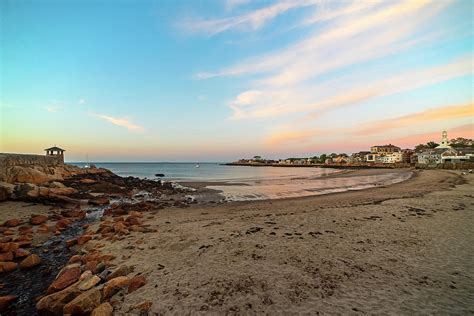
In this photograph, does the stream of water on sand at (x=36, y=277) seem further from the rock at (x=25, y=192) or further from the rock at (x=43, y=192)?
the rock at (x=43, y=192)

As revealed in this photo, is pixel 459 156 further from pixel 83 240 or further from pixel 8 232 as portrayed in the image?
pixel 8 232

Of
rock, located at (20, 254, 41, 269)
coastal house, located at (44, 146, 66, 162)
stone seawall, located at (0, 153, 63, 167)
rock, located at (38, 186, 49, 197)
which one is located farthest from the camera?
coastal house, located at (44, 146, 66, 162)

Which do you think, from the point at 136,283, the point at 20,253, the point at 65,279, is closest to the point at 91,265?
the point at 65,279

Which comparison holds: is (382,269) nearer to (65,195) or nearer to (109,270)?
(109,270)

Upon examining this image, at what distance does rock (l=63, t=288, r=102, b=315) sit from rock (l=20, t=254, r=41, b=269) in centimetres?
351

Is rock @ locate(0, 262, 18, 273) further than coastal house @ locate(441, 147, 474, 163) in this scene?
No

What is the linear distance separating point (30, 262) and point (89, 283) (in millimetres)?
→ 3145

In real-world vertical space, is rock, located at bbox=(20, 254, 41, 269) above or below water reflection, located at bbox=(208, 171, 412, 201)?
above

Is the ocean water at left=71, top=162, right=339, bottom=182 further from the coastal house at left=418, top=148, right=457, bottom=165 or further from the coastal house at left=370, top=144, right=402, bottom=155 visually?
the coastal house at left=370, top=144, right=402, bottom=155

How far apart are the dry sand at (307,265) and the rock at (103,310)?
0.31 metres

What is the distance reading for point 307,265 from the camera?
629 centimetres

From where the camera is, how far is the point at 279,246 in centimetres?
766

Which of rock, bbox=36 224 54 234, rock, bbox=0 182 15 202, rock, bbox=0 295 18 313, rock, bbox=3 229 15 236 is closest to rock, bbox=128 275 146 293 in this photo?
rock, bbox=0 295 18 313

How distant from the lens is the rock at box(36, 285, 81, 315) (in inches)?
183
